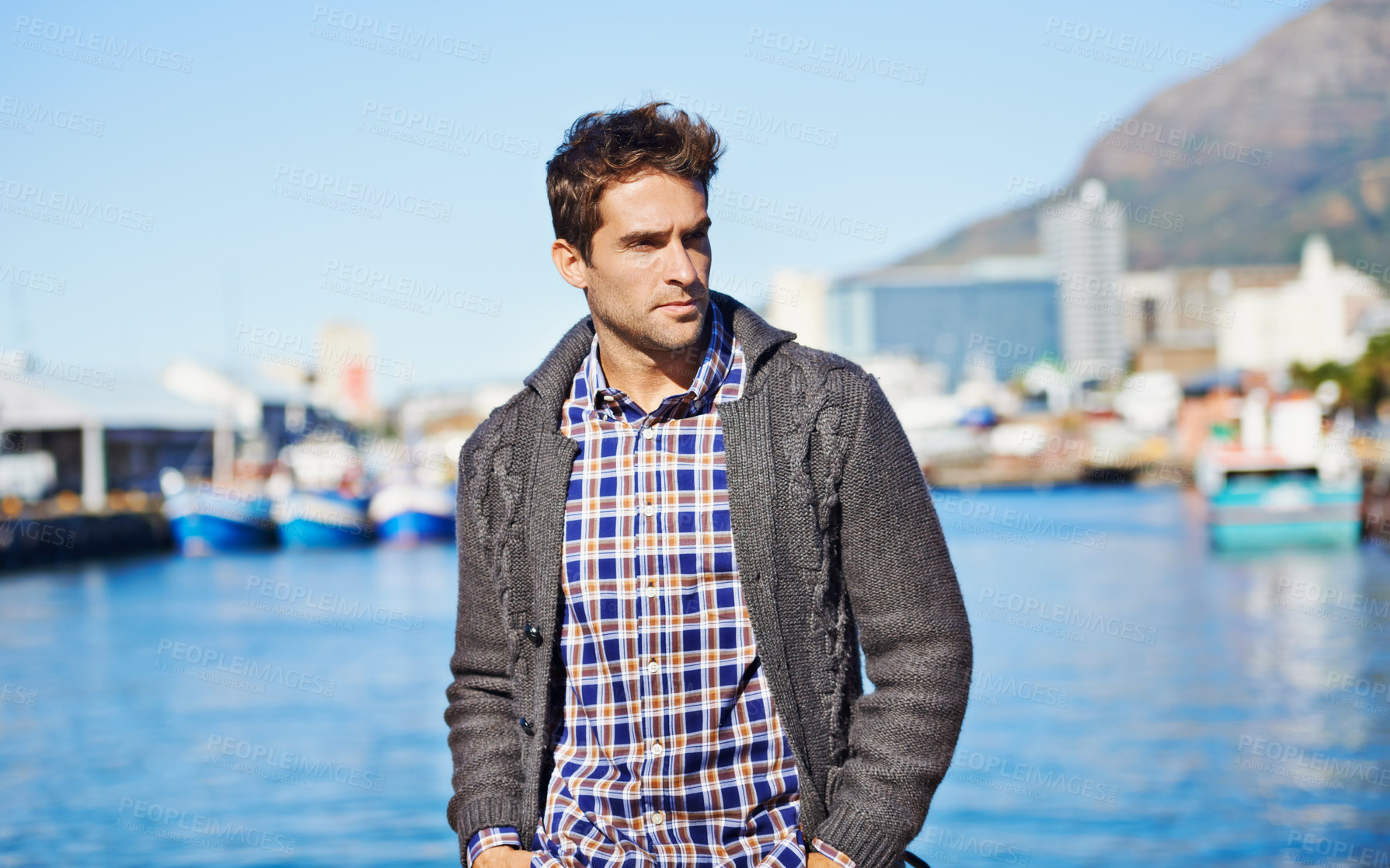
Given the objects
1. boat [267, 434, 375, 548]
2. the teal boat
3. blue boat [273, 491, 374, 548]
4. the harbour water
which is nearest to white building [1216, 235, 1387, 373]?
the teal boat

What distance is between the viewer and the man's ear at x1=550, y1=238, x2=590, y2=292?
2.25 metres

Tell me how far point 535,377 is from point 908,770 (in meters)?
0.86

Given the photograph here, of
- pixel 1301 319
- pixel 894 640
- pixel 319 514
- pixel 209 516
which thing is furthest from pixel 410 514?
pixel 1301 319

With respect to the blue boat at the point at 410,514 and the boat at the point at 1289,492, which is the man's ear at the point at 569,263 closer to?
the boat at the point at 1289,492

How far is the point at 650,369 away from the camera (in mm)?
2205

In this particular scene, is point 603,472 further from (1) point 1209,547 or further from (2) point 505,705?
(1) point 1209,547

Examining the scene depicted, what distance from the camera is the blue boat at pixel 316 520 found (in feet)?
157

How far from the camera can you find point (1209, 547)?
38.1 meters

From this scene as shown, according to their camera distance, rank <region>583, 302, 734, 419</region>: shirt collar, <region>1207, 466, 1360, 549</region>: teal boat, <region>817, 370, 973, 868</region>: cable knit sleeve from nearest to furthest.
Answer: <region>817, 370, 973, 868</region>: cable knit sleeve, <region>583, 302, 734, 419</region>: shirt collar, <region>1207, 466, 1360, 549</region>: teal boat

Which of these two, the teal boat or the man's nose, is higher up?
the man's nose

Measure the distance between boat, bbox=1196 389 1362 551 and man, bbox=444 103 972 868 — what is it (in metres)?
37.0

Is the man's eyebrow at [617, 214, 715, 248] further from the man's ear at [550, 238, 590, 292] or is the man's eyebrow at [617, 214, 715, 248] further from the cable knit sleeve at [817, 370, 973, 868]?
the cable knit sleeve at [817, 370, 973, 868]

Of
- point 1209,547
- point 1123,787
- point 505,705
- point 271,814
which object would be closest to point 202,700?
point 271,814

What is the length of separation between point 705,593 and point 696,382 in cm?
32
